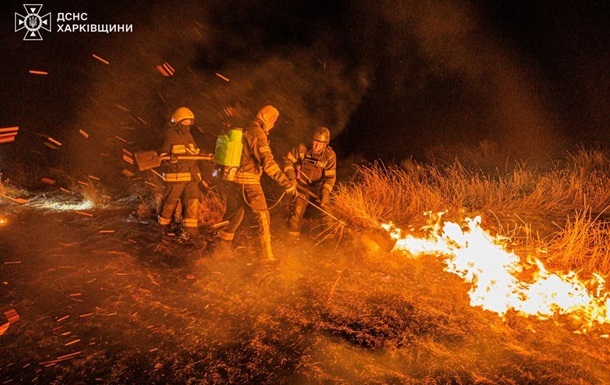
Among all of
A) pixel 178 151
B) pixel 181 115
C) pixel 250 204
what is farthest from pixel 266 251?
pixel 181 115

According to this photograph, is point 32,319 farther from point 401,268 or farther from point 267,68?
point 267,68

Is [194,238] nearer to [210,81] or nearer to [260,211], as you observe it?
[260,211]

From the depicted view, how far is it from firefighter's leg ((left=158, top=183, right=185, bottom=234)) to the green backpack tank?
1150 millimetres

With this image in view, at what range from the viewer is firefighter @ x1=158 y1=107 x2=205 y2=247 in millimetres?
5879

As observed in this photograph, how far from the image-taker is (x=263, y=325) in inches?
146

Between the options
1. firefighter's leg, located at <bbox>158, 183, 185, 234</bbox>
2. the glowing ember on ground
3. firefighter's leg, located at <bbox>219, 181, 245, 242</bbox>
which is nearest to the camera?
firefighter's leg, located at <bbox>219, 181, 245, 242</bbox>

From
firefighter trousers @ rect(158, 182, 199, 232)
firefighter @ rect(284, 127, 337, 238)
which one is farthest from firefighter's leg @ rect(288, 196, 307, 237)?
firefighter trousers @ rect(158, 182, 199, 232)

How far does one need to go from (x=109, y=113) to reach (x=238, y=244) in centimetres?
916

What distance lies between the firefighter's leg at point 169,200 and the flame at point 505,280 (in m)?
3.28

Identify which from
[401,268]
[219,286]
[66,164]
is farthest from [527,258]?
[66,164]

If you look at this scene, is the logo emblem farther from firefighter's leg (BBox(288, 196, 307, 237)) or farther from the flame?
the flame

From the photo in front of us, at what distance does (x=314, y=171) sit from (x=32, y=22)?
1415 centimetres

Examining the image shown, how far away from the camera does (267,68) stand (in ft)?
31.7

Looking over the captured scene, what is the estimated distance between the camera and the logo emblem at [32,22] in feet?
45.4
